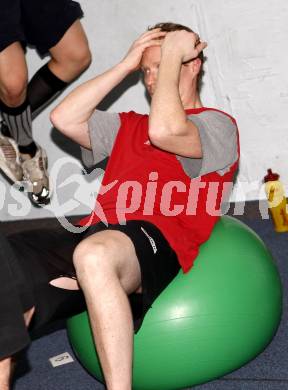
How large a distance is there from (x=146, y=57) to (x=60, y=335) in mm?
1215

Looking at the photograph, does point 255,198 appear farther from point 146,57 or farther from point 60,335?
point 146,57

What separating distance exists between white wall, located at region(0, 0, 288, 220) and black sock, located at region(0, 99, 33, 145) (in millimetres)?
377

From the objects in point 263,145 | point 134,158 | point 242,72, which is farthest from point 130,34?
point 134,158

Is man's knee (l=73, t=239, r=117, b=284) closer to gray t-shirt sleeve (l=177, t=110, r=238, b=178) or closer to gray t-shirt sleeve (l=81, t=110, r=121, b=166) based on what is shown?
gray t-shirt sleeve (l=177, t=110, r=238, b=178)

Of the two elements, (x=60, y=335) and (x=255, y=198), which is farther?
(x=255, y=198)

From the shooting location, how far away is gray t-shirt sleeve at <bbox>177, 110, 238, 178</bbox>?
1980 millimetres

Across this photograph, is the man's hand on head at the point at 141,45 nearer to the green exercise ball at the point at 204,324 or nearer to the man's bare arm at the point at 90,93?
the man's bare arm at the point at 90,93

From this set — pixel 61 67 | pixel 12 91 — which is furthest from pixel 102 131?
pixel 61 67

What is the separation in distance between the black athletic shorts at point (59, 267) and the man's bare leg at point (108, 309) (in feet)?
0.46

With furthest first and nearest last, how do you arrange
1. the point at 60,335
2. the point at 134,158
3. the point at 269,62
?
the point at 269,62
the point at 60,335
the point at 134,158

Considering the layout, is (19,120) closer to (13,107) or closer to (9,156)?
(13,107)

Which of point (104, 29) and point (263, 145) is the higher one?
point (104, 29)

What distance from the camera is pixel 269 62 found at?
3.23m

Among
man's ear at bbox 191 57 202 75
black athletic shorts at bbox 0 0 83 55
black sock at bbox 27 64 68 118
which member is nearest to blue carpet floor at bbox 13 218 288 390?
man's ear at bbox 191 57 202 75
